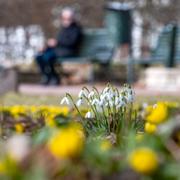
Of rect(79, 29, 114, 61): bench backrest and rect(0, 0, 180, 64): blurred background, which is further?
rect(0, 0, 180, 64): blurred background

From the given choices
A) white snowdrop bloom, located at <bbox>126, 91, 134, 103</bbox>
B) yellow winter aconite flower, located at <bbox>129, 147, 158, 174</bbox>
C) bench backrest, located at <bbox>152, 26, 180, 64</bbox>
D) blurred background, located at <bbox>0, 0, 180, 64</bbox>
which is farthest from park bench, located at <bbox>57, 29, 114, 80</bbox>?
yellow winter aconite flower, located at <bbox>129, 147, 158, 174</bbox>

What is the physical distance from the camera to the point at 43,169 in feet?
5.85

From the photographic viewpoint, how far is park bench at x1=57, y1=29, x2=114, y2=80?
16.3 metres

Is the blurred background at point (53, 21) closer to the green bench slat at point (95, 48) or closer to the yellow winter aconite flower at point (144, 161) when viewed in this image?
the green bench slat at point (95, 48)

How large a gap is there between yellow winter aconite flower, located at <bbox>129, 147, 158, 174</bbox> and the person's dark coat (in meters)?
14.5

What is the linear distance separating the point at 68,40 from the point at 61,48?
29 cm

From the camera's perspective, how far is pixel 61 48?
16.4 metres

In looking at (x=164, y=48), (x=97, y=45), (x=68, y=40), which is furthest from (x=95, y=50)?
(x=164, y=48)

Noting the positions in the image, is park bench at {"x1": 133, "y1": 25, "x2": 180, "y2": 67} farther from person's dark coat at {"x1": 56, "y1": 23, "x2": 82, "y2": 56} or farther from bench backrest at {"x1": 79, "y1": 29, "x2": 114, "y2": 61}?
person's dark coat at {"x1": 56, "y1": 23, "x2": 82, "y2": 56}

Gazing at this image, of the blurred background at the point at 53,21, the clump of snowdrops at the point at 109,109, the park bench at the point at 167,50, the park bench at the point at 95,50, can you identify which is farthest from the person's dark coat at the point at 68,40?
the clump of snowdrops at the point at 109,109

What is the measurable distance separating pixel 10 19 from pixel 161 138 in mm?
18552

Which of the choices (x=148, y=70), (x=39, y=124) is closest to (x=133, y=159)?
(x=39, y=124)

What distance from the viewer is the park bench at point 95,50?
643 inches

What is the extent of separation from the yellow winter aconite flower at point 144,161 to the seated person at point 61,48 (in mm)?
14358
